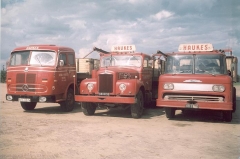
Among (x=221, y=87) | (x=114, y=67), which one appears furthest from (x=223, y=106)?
(x=114, y=67)

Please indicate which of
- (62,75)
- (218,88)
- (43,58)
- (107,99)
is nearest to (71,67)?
(62,75)

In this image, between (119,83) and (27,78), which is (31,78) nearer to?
(27,78)

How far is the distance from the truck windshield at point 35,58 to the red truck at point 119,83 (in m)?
1.73

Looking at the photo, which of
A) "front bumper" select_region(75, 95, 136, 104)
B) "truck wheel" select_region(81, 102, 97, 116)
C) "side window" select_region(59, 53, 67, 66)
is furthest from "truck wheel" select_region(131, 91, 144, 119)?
"side window" select_region(59, 53, 67, 66)

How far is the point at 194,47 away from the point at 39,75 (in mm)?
5643

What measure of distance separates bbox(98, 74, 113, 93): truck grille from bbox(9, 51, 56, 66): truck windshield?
230 cm

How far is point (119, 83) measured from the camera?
8.90 metres

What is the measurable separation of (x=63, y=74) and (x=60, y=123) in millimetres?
2852

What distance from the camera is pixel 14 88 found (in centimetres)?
1016

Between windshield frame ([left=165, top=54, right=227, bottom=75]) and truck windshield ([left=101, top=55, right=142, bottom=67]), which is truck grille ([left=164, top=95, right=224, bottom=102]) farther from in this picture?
truck windshield ([left=101, top=55, right=142, bottom=67])

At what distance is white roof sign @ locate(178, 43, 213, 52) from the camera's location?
917 centimetres

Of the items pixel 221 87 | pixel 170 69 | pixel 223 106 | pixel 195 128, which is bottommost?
pixel 195 128

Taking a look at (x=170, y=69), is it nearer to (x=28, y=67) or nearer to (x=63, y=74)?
(x=63, y=74)

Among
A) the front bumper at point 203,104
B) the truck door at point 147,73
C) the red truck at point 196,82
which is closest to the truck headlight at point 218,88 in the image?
the red truck at point 196,82
